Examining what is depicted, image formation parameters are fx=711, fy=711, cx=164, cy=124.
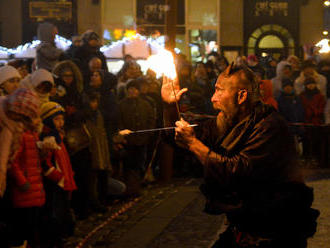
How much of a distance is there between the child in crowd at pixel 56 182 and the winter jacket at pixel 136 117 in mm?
2999

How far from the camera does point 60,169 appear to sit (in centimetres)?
759

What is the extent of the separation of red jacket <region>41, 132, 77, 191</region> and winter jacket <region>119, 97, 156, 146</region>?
3076 mm

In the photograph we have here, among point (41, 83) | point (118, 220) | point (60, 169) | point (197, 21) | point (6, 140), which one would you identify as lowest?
point (118, 220)

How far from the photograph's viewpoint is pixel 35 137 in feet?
22.8

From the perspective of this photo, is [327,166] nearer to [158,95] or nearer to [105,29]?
[158,95]

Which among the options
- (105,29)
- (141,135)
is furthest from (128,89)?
(105,29)

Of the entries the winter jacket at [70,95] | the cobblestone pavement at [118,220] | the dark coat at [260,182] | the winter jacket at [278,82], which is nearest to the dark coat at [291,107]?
the winter jacket at [278,82]

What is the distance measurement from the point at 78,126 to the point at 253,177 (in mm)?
4928

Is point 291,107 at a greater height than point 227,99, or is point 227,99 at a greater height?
point 227,99

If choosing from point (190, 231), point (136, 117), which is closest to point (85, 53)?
point (136, 117)

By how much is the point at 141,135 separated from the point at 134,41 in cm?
504

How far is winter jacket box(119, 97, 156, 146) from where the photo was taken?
36.2 feet

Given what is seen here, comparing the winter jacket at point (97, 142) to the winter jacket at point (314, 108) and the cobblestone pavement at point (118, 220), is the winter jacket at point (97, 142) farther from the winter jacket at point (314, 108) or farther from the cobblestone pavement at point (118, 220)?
the winter jacket at point (314, 108)

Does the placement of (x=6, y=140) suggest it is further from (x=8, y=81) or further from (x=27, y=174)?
Answer: (x=8, y=81)
